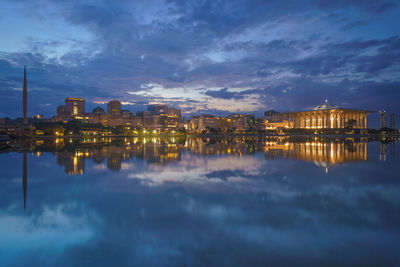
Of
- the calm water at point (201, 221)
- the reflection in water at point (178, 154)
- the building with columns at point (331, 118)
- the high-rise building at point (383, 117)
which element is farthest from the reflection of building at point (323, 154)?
the high-rise building at point (383, 117)

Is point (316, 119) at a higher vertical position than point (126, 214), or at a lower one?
higher

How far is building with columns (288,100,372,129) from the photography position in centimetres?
12550

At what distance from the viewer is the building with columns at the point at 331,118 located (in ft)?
412

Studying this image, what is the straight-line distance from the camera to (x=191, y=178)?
474 inches

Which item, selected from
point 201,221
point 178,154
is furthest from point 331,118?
point 201,221

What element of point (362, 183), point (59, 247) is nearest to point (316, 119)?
point (362, 183)

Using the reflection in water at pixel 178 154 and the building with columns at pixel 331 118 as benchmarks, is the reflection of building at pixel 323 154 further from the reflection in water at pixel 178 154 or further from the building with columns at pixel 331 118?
the building with columns at pixel 331 118

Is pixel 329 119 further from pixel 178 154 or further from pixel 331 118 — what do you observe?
pixel 178 154

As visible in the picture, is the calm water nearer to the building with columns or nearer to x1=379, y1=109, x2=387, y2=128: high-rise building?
the building with columns

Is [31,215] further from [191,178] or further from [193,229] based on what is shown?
[191,178]

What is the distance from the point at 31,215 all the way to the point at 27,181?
543 cm

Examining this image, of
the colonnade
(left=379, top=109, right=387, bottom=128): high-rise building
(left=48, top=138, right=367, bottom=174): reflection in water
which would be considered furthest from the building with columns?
(left=48, top=138, right=367, bottom=174): reflection in water

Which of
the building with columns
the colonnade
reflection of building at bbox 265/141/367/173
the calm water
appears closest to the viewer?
the calm water

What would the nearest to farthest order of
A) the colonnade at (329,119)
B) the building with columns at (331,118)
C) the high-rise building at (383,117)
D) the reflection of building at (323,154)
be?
the reflection of building at (323,154) < the building with columns at (331,118) < the colonnade at (329,119) < the high-rise building at (383,117)
